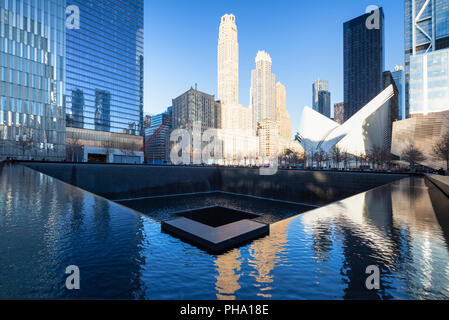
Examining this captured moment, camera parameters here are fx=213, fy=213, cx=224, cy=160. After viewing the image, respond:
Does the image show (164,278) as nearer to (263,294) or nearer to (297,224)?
(263,294)

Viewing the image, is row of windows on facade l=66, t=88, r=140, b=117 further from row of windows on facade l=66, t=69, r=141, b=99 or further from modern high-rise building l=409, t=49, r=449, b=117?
modern high-rise building l=409, t=49, r=449, b=117

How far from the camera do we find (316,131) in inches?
2771

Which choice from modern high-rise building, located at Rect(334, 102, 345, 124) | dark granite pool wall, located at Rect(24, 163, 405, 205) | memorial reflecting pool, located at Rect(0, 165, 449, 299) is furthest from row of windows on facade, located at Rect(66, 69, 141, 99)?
modern high-rise building, located at Rect(334, 102, 345, 124)

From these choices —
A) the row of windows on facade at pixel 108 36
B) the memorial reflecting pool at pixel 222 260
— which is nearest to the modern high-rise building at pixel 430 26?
the memorial reflecting pool at pixel 222 260

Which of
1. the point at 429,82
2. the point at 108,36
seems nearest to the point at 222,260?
the point at 429,82

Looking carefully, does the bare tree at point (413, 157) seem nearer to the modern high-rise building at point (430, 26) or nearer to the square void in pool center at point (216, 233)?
the modern high-rise building at point (430, 26)

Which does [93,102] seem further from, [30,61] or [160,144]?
[160,144]

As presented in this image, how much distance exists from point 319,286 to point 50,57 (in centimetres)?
6695

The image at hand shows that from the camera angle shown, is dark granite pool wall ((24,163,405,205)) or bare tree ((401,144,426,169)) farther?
bare tree ((401,144,426,169))

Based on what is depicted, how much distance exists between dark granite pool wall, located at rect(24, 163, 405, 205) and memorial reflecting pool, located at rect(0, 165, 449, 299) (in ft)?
66.0

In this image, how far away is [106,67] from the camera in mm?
64875

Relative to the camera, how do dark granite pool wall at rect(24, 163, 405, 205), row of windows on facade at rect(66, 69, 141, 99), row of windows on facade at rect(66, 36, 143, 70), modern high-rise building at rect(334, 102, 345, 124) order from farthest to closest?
modern high-rise building at rect(334, 102, 345, 124) < row of windows on facade at rect(66, 36, 143, 70) < row of windows on facade at rect(66, 69, 141, 99) < dark granite pool wall at rect(24, 163, 405, 205)

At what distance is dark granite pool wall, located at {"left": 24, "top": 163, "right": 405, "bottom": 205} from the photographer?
80.9 ft
